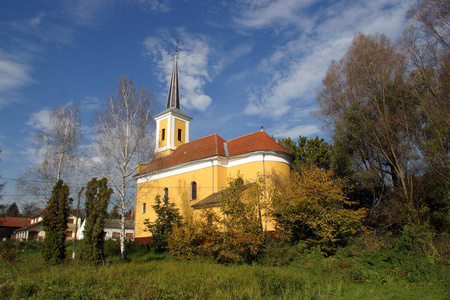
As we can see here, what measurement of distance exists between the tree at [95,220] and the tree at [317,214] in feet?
30.2

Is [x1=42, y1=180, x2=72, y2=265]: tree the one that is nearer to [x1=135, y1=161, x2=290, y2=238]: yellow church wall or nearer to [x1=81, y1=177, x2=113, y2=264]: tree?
[x1=81, y1=177, x2=113, y2=264]: tree

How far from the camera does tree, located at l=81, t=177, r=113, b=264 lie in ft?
46.1

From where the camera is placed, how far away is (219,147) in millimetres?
26516

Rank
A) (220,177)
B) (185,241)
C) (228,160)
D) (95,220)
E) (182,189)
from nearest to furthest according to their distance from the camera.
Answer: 1. (95,220)
2. (185,241)
3. (220,177)
4. (228,160)
5. (182,189)

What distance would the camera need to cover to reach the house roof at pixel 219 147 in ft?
81.5

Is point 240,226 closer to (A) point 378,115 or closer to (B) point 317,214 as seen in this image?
(B) point 317,214

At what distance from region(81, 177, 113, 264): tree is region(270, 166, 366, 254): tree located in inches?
362

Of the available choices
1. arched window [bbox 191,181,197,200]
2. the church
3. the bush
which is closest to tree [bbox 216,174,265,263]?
the bush

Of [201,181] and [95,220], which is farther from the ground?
[201,181]

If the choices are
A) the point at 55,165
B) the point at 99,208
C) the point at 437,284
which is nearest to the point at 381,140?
the point at 437,284

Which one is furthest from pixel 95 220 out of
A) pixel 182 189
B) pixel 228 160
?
pixel 228 160

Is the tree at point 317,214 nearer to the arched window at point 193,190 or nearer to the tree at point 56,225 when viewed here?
the arched window at point 193,190

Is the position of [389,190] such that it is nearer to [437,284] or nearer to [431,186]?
[431,186]

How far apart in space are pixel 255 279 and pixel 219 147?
1822cm
